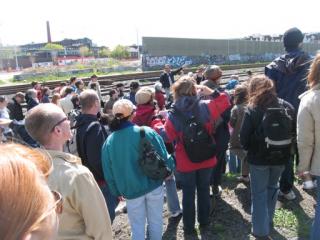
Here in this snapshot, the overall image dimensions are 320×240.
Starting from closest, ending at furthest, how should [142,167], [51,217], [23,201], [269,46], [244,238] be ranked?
[23,201] → [51,217] → [142,167] → [244,238] → [269,46]

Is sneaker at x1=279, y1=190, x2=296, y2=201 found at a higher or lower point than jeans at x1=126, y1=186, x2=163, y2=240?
lower

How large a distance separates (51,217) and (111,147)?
9.46ft

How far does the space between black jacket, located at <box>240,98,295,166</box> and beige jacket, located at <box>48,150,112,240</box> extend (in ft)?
7.22

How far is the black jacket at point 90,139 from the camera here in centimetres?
433

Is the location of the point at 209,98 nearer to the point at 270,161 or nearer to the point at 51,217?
the point at 270,161

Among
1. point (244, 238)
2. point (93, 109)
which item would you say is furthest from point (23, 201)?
point (244, 238)

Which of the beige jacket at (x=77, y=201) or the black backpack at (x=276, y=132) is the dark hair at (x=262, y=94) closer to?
the black backpack at (x=276, y=132)

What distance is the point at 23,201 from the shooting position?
917 millimetres

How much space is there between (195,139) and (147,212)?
39.6 inches

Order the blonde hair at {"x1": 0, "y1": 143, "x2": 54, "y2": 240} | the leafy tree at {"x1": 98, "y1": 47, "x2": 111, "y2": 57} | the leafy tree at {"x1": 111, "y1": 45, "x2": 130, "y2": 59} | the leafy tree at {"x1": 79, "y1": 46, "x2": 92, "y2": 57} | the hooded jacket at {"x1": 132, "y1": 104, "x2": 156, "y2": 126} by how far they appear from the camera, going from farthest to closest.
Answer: the leafy tree at {"x1": 98, "y1": 47, "x2": 111, "y2": 57}
the leafy tree at {"x1": 111, "y1": 45, "x2": 130, "y2": 59}
the leafy tree at {"x1": 79, "y1": 46, "x2": 92, "y2": 57}
the hooded jacket at {"x1": 132, "y1": 104, "x2": 156, "y2": 126}
the blonde hair at {"x1": 0, "y1": 143, "x2": 54, "y2": 240}

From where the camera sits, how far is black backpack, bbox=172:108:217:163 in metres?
4.41

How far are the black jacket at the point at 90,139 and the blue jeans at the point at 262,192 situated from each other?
1787mm

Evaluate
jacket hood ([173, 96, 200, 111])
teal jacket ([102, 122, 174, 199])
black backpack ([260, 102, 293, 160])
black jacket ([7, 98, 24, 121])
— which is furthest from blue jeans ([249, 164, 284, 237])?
black jacket ([7, 98, 24, 121])

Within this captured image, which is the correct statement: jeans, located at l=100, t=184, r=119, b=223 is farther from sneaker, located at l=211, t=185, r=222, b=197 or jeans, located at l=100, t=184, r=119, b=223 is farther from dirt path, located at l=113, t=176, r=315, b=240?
sneaker, located at l=211, t=185, r=222, b=197
